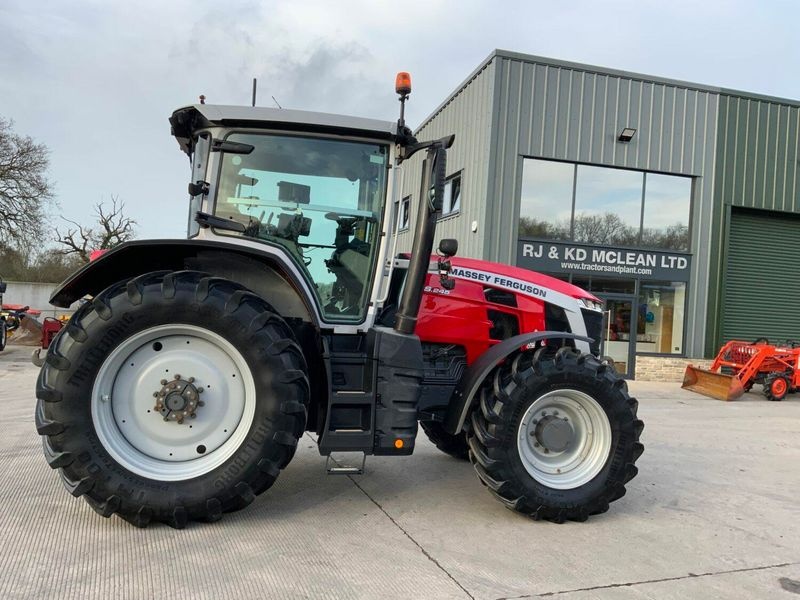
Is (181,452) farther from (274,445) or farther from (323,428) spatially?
(323,428)

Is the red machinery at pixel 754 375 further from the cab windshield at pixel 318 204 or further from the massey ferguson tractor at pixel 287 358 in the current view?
the cab windshield at pixel 318 204

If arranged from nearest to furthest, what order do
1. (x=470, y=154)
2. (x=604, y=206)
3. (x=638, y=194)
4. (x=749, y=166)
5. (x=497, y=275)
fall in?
1. (x=497, y=275)
2. (x=470, y=154)
3. (x=604, y=206)
4. (x=638, y=194)
5. (x=749, y=166)

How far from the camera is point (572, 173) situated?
13633 millimetres

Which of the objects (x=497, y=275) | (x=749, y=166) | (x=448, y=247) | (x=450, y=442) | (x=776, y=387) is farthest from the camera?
(x=749, y=166)

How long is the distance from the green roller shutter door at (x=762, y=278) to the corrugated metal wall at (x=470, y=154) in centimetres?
661

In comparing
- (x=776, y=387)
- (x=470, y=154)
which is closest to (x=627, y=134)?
(x=470, y=154)

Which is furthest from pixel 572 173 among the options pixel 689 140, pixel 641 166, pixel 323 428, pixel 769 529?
pixel 323 428

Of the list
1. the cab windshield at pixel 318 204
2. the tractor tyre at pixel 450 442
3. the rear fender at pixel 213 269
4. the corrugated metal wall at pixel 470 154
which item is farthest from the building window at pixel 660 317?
the rear fender at pixel 213 269

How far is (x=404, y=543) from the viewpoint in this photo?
3.41 meters

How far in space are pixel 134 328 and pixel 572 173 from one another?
39.5 feet

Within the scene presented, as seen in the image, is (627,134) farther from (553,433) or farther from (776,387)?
(553,433)

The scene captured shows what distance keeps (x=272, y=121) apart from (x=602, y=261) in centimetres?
1157

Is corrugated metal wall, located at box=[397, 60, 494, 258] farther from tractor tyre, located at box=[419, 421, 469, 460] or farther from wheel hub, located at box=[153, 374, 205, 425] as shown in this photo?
wheel hub, located at box=[153, 374, 205, 425]

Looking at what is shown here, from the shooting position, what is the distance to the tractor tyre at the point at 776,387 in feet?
38.2
